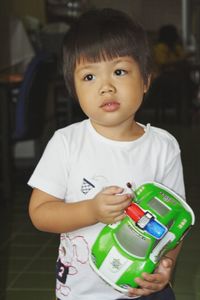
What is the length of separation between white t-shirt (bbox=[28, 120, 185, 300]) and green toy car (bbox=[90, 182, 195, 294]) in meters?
0.09

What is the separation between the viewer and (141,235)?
108 cm

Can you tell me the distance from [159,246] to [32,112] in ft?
10.4

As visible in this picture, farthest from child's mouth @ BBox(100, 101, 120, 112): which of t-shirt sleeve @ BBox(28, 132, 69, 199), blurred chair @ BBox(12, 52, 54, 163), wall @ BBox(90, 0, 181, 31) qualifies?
wall @ BBox(90, 0, 181, 31)

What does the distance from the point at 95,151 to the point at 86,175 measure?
2.0 inches

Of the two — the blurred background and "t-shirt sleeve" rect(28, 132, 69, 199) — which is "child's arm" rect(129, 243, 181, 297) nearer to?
"t-shirt sleeve" rect(28, 132, 69, 199)

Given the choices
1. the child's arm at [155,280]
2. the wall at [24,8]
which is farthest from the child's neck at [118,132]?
the wall at [24,8]

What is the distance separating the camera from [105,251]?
113 centimetres

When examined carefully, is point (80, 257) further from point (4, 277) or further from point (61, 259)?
point (4, 277)

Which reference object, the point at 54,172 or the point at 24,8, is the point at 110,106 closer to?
the point at 54,172

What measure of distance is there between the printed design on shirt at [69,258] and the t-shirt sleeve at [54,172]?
85 mm

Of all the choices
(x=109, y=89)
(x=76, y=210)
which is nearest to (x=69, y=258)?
(x=76, y=210)

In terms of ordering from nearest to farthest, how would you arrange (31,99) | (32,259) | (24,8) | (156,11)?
1. (32,259)
2. (31,99)
3. (24,8)
4. (156,11)

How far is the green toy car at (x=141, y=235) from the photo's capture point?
3.53 feet

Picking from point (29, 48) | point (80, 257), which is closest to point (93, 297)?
point (80, 257)
